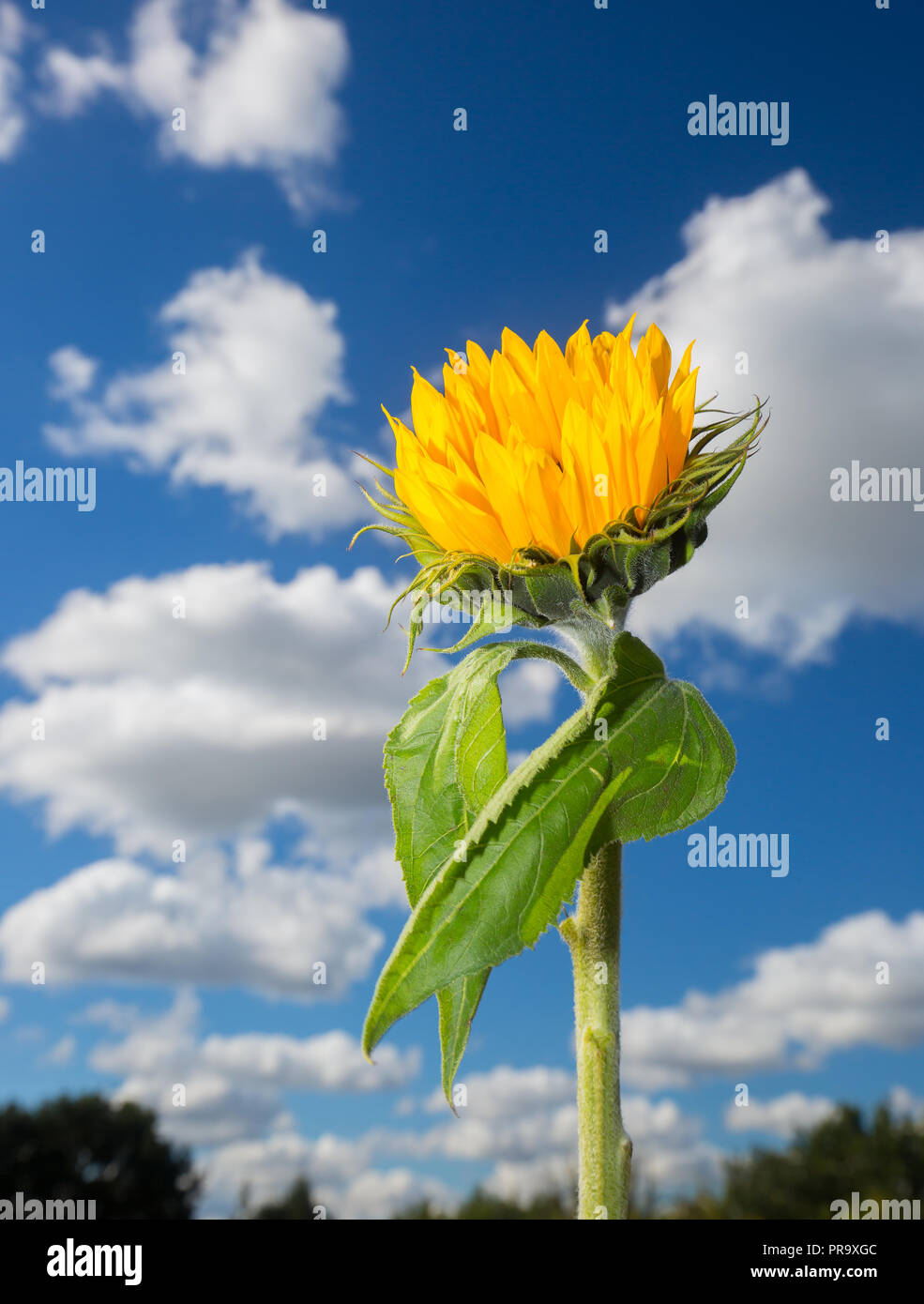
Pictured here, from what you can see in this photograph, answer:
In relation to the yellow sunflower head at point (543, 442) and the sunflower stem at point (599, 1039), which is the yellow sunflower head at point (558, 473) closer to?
the yellow sunflower head at point (543, 442)

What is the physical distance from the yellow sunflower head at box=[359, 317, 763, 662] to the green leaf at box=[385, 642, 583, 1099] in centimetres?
19

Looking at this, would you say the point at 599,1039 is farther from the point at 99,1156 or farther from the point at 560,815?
the point at 99,1156

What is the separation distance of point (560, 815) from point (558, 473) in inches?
31.2

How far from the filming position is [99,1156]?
23188 millimetres

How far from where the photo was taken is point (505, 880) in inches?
91.5

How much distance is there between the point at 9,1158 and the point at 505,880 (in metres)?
23.8

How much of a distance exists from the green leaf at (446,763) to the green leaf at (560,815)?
0.27m

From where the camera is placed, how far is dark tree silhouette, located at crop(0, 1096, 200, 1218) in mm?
22078

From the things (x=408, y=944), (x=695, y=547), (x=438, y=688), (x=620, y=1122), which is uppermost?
(x=695, y=547)

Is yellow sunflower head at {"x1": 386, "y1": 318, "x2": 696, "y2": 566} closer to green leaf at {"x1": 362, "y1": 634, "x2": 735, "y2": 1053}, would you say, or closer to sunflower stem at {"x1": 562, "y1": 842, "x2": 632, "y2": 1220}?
green leaf at {"x1": 362, "y1": 634, "x2": 735, "y2": 1053}

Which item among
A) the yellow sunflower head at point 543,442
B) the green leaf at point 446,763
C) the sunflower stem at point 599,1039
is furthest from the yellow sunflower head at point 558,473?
the sunflower stem at point 599,1039

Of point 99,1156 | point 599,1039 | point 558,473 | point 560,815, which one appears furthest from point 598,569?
point 99,1156
